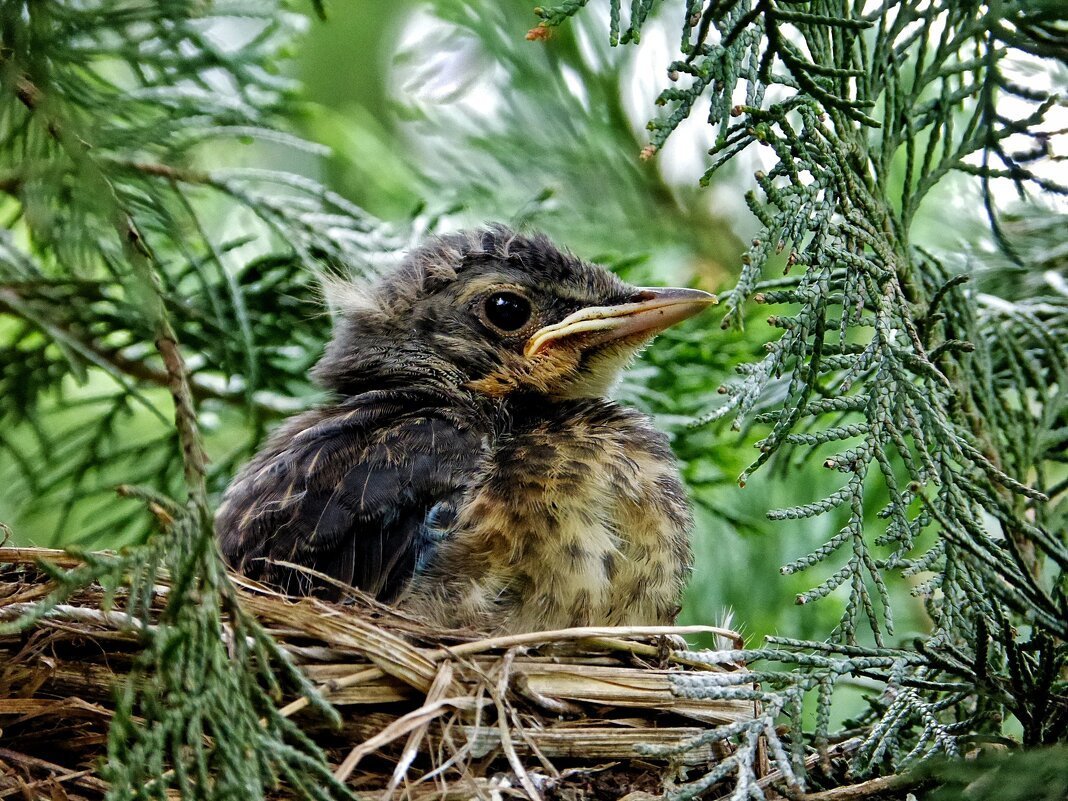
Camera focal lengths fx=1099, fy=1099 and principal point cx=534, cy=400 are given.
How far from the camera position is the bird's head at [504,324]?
9.84 feet

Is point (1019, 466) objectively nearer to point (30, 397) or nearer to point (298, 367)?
point (298, 367)

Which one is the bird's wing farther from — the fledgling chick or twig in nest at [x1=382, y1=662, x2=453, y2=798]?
twig in nest at [x1=382, y1=662, x2=453, y2=798]

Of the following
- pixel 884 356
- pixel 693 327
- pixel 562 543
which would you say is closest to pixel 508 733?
pixel 562 543

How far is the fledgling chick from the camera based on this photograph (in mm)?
2412

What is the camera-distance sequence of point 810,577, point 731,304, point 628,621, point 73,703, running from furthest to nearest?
point 810,577 < point 628,621 < point 73,703 < point 731,304

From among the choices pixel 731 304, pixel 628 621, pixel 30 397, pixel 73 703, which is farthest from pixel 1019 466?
pixel 30 397

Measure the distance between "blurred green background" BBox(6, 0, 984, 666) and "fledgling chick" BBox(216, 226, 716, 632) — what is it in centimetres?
44

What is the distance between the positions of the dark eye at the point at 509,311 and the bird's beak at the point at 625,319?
0.07 meters

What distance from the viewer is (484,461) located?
2.66 metres

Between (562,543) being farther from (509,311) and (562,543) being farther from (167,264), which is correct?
(167,264)

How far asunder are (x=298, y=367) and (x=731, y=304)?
7.21 ft

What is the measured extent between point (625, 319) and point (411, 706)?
4.19 ft

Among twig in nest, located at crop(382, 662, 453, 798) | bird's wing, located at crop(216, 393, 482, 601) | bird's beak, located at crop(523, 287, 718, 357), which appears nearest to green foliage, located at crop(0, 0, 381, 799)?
twig in nest, located at crop(382, 662, 453, 798)

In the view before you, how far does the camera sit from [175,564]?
1617 millimetres
